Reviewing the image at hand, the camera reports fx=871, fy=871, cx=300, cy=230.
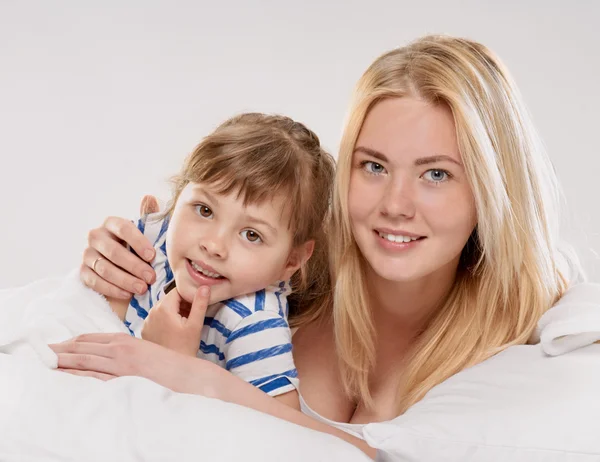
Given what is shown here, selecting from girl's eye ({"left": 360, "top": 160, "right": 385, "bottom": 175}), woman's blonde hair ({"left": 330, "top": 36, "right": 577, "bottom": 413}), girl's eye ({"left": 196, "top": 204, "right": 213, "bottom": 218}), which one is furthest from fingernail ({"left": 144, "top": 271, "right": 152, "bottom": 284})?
girl's eye ({"left": 360, "top": 160, "right": 385, "bottom": 175})

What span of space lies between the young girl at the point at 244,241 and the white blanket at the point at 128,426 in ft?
1.50

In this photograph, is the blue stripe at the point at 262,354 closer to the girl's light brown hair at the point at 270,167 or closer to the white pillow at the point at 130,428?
the girl's light brown hair at the point at 270,167

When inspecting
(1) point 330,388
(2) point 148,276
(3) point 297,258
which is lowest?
(1) point 330,388

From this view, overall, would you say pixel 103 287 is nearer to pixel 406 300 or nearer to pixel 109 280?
pixel 109 280

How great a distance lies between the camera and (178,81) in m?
4.09

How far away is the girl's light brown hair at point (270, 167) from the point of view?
6.35ft

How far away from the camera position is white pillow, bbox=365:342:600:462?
1532 millimetres

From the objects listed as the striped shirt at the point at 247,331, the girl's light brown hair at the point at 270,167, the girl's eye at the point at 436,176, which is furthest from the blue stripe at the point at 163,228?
the girl's eye at the point at 436,176

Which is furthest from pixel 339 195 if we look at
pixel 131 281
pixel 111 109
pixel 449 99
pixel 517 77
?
pixel 111 109

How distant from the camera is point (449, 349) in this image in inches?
81.7

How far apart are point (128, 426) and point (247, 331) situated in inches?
23.5

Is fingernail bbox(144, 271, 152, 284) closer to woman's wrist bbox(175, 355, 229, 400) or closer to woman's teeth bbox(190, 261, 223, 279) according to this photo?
woman's teeth bbox(190, 261, 223, 279)

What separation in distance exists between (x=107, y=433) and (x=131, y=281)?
0.78m

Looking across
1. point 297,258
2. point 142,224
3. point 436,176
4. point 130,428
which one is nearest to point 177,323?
point 297,258
